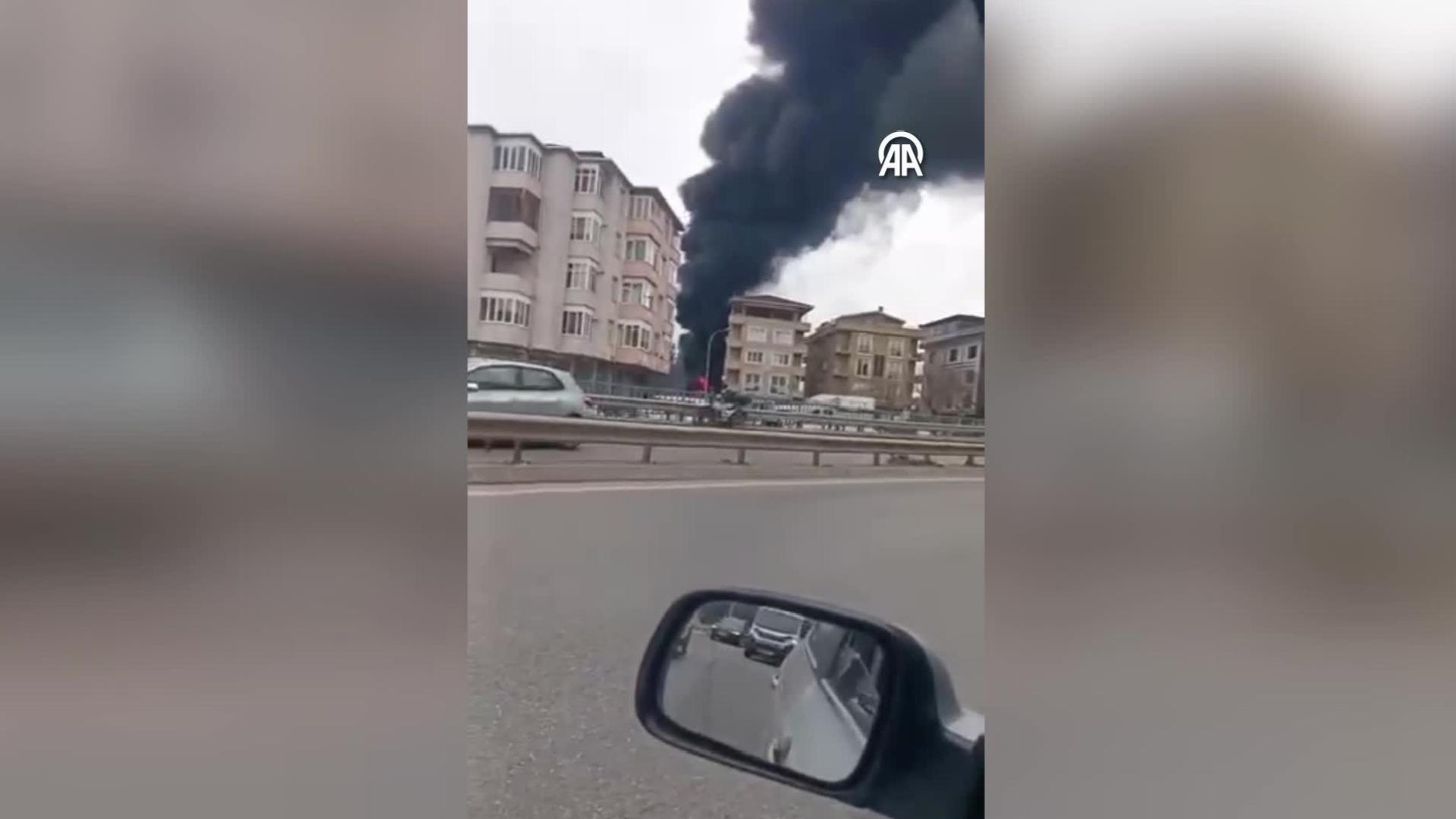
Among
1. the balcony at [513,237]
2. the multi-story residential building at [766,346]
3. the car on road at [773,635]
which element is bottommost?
the car on road at [773,635]

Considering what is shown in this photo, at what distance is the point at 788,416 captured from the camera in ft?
3.01

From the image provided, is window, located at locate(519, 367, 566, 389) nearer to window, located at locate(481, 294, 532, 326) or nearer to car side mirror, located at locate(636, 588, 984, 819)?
window, located at locate(481, 294, 532, 326)

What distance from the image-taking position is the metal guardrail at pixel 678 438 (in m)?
0.90

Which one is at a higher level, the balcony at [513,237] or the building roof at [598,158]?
the building roof at [598,158]

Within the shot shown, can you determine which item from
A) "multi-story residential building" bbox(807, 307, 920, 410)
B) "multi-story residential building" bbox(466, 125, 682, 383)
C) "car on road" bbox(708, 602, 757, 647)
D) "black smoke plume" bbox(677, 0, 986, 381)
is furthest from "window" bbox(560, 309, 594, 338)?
"car on road" bbox(708, 602, 757, 647)

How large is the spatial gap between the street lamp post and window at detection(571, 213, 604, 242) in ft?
0.55

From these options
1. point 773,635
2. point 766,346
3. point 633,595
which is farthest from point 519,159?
point 773,635

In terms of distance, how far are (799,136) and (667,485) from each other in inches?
16.8

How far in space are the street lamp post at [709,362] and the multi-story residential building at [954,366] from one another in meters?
0.24

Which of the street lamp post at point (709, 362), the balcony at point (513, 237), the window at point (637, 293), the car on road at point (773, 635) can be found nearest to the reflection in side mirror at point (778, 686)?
the car on road at point (773, 635)

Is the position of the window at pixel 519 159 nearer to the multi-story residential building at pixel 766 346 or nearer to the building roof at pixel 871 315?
the multi-story residential building at pixel 766 346

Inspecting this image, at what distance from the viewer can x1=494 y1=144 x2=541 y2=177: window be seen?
94 centimetres
